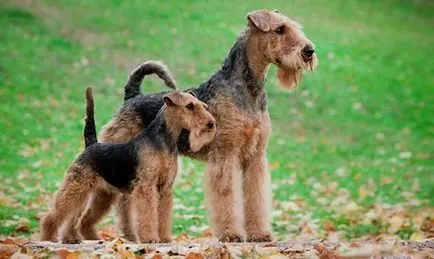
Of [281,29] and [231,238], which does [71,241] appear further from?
[281,29]

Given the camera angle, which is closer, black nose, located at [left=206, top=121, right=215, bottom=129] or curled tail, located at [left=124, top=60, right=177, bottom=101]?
black nose, located at [left=206, top=121, right=215, bottom=129]

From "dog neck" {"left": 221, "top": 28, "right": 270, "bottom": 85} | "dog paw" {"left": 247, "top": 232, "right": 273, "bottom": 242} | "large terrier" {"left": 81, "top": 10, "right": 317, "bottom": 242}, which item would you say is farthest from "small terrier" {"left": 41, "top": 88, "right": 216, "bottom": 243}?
"dog paw" {"left": 247, "top": 232, "right": 273, "bottom": 242}

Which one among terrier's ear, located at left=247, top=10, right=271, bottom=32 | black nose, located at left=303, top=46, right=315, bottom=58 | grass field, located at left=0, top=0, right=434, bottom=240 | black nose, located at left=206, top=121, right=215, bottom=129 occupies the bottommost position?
black nose, located at left=206, top=121, right=215, bottom=129

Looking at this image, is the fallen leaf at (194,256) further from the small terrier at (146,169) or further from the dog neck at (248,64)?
the dog neck at (248,64)

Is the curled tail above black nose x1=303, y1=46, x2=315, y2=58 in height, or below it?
above

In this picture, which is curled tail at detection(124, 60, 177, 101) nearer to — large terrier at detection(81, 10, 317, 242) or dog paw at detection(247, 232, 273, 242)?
large terrier at detection(81, 10, 317, 242)

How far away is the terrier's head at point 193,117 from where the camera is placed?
7.35m

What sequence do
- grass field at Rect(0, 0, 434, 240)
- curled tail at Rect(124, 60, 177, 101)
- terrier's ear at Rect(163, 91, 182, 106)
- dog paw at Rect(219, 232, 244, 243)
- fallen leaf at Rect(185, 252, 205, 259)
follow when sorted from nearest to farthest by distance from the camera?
fallen leaf at Rect(185, 252, 205, 259)
terrier's ear at Rect(163, 91, 182, 106)
dog paw at Rect(219, 232, 244, 243)
curled tail at Rect(124, 60, 177, 101)
grass field at Rect(0, 0, 434, 240)

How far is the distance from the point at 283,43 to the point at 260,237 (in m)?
1.68

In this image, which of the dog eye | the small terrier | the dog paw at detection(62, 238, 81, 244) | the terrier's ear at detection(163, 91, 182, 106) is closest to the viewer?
the small terrier

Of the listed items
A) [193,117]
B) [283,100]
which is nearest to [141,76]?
[193,117]

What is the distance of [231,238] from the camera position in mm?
A: 7535

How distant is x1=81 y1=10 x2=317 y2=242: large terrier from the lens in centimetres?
760

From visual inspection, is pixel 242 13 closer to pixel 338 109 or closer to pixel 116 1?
pixel 116 1
